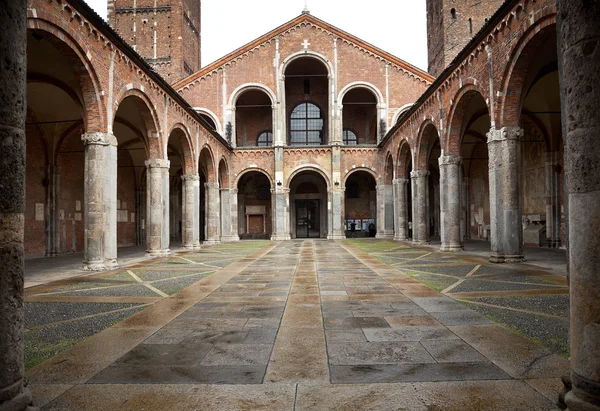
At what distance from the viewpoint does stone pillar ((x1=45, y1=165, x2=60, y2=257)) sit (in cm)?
1636

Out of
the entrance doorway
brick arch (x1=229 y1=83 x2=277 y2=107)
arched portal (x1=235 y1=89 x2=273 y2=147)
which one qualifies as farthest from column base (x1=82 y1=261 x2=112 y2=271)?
arched portal (x1=235 y1=89 x2=273 y2=147)

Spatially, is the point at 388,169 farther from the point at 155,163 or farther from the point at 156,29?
the point at 156,29

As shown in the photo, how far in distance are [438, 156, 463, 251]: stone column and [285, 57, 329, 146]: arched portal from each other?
57.8 ft

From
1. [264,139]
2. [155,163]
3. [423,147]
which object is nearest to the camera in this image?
[155,163]

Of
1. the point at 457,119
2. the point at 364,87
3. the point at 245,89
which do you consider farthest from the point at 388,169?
the point at 457,119

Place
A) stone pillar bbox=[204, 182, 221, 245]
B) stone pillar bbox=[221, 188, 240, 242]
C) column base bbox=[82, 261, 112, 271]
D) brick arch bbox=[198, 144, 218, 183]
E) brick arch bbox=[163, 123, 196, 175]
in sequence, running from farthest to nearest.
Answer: stone pillar bbox=[221, 188, 240, 242] → stone pillar bbox=[204, 182, 221, 245] → brick arch bbox=[198, 144, 218, 183] → brick arch bbox=[163, 123, 196, 175] → column base bbox=[82, 261, 112, 271]

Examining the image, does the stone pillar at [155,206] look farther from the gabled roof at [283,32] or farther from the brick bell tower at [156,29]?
the brick bell tower at [156,29]

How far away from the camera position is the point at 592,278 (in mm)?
2453

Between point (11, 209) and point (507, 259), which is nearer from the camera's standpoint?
point (11, 209)

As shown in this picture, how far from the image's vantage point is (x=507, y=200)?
11391 mm

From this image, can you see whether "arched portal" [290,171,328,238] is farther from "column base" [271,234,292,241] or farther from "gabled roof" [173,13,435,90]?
"gabled roof" [173,13,435,90]

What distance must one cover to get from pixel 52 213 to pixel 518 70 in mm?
16725

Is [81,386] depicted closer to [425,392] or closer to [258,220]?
[425,392]

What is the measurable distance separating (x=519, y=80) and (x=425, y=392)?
34.1 ft
